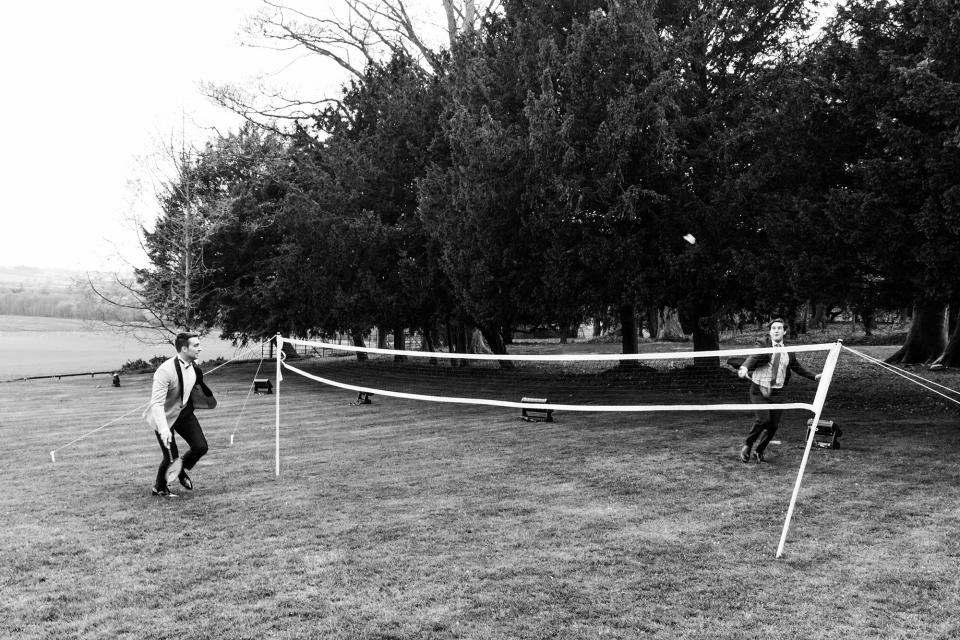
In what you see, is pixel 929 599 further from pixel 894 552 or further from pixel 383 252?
pixel 383 252

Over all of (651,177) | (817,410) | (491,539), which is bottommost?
(491,539)

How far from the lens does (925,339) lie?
24656 millimetres

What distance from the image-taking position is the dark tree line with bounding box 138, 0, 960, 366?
12727 millimetres

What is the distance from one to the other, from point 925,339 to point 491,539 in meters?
23.0

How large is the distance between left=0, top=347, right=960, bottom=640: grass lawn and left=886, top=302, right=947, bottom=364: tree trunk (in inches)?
513

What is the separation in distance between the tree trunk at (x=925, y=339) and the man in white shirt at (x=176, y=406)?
23424 millimetres

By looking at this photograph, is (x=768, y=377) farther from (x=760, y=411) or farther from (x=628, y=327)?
(x=628, y=327)

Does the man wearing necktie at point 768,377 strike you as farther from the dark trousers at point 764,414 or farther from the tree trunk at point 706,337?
the tree trunk at point 706,337

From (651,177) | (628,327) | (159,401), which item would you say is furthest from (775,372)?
(628,327)

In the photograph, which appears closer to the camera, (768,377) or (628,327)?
(768,377)

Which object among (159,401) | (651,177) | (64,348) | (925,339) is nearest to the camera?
(159,401)

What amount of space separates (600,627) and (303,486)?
5.42 m

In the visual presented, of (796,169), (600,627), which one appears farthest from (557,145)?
(600,627)

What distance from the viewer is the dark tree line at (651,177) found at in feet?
41.8
